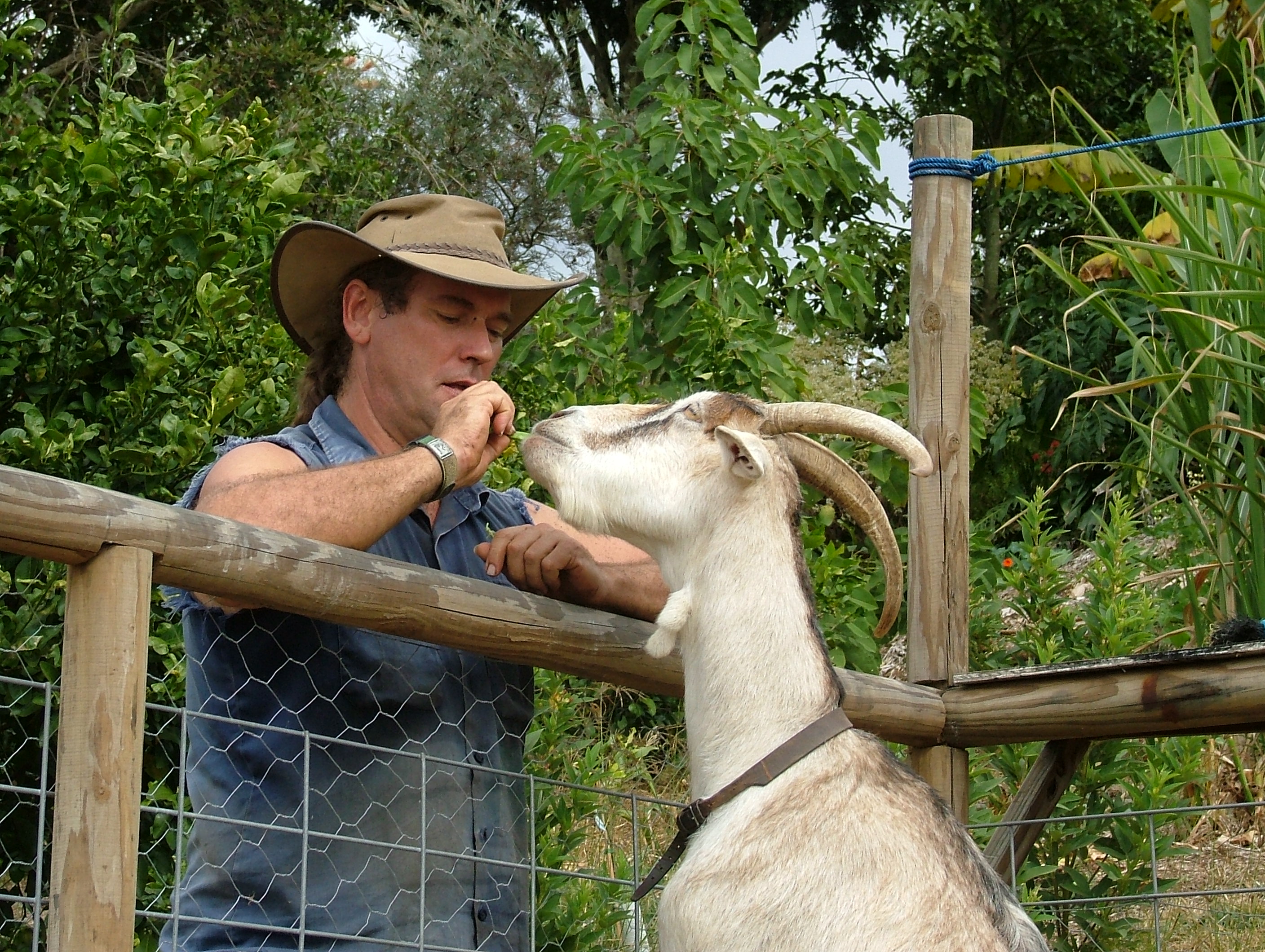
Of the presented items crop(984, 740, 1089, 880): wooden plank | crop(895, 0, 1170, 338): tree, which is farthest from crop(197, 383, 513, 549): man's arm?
crop(895, 0, 1170, 338): tree

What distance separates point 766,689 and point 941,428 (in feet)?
4.27

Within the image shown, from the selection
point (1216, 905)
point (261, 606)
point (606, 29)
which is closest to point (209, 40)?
point (606, 29)

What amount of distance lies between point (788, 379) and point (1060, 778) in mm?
1948

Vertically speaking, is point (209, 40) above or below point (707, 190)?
above

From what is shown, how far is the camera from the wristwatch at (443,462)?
275cm

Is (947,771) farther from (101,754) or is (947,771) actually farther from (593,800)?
(101,754)

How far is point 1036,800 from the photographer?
374 cm

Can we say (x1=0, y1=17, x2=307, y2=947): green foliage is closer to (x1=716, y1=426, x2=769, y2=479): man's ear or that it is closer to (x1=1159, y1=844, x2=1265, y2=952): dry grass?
(x1=716, y1=426, x2=769, y2=479): man's ear

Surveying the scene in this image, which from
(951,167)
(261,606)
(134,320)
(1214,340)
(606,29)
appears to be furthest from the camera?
(606,29)

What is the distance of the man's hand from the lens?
2.99m

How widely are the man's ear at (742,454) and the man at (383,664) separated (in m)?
0.47

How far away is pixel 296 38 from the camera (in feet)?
35.1

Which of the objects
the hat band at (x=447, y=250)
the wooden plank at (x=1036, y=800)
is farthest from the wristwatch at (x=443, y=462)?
the wooden plank at (x=1036, y=800)

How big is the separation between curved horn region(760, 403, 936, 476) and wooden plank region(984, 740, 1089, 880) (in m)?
1.30
